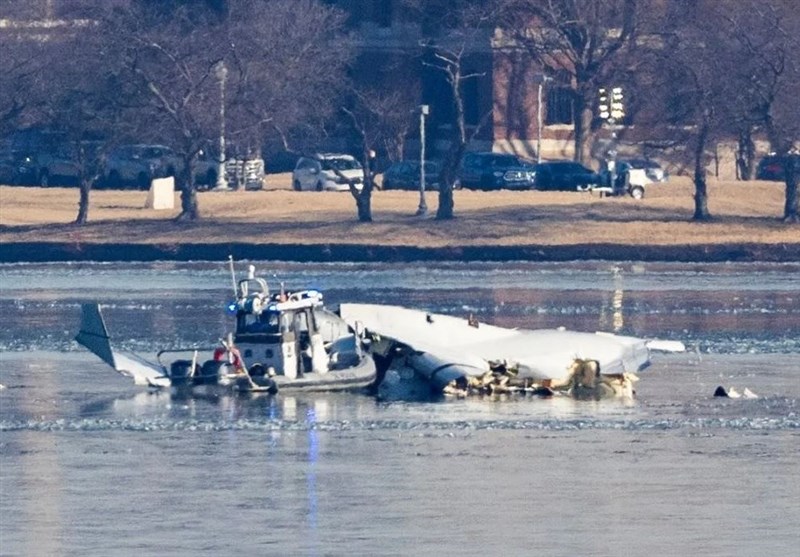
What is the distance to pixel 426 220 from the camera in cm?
6069

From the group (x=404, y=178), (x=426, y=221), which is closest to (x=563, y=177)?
(x=404, y=178)

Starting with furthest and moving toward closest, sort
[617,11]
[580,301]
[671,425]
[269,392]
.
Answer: [617,11] → [580,301] → [269,392] → [671,425]

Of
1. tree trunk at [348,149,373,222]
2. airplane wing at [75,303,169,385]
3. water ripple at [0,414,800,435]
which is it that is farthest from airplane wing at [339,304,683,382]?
tree trunk at [348,149,373,222]

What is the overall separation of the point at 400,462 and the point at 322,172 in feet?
156

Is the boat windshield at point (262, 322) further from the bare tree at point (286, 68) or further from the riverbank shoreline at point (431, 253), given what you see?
the bare tree at point (286, 68)

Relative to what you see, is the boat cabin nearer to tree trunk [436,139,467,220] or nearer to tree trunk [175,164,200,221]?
tree trunk [436,139,467,220]

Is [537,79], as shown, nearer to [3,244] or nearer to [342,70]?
[342,70]

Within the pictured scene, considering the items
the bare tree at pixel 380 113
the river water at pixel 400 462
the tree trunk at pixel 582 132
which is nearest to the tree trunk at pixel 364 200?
the bare tree at pixel 380 113

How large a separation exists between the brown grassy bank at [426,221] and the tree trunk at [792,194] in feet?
1.24

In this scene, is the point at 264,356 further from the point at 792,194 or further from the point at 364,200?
the point at 792,194

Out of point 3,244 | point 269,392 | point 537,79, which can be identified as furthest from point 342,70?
point 269,392

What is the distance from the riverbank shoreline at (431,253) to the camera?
5688cm

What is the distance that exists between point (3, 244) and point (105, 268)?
4057 millimetres

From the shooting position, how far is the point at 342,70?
249ft
